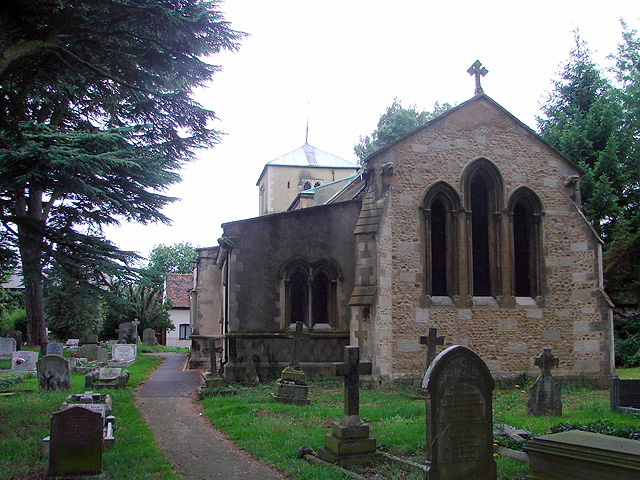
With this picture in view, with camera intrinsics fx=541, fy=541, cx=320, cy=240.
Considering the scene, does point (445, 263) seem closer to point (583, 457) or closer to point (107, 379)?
point (107, 379)

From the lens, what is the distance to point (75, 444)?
6.73 m

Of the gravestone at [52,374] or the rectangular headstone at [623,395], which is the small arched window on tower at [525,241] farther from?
the gravestone at [52,374]

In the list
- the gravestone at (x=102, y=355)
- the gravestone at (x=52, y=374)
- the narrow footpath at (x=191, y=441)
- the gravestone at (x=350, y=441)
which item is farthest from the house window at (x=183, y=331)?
the gravestone at (x=350, y=441)

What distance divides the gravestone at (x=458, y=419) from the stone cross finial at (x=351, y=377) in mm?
1752

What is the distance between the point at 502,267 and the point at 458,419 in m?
10.0

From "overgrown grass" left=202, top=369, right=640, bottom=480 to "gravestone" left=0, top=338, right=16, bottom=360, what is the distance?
1335 cm

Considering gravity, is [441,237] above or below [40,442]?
above

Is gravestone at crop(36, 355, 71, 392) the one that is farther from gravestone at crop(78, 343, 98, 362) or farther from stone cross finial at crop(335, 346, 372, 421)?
gravestone at crop(78, 343, 98, 362)

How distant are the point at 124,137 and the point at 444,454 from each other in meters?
15.4

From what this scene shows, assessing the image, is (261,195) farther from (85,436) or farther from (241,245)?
(85,436)

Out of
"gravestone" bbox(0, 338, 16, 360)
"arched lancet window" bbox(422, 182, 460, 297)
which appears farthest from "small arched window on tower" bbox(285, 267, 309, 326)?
"gravestone" bbox(0, 338, 16, 360)

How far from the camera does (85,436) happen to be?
6762 mm

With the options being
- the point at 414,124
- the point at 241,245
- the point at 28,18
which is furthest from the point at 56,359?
the point at 414,124

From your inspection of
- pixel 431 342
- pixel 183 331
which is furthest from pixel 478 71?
pixel 183 331
